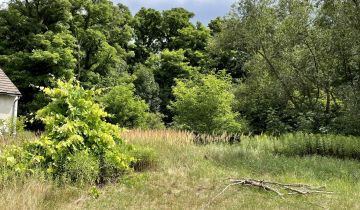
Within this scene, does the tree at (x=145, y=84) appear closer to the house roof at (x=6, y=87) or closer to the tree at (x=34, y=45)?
the tree at (x=34, y=45)

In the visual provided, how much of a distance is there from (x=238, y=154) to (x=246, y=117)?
15.0 m

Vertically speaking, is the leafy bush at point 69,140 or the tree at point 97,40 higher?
the tree at point 97,40

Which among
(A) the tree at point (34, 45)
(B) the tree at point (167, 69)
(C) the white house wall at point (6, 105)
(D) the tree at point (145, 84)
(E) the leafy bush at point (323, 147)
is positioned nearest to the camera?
(E) the leafy bush at point (323, 147)

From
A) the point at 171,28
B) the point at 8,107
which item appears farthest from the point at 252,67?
the point at 171,28

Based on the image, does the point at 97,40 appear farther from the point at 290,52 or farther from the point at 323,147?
the point at 323,147

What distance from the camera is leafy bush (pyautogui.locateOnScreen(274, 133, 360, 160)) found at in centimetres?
1278

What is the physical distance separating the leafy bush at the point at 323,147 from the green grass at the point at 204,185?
32.6 inches

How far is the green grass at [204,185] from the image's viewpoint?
6914mm

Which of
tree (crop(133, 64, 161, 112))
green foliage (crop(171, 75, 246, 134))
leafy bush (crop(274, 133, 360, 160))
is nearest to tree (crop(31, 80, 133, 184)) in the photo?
leafy bush (crop(274, 133, 360, 160))

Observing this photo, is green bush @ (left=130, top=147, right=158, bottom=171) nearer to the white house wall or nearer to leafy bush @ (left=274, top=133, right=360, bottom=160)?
leafy bush @ (left=274, top=133, right=360, bottom=160)

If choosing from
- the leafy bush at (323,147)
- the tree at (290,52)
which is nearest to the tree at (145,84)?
the tree at (290,52)

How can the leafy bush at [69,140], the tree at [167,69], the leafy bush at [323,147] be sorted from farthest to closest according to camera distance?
the tree at [167,69], the leafy bush at [323,147], the leafy bush at [69,140]

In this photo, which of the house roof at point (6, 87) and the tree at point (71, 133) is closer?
the tree at point (71, 133)

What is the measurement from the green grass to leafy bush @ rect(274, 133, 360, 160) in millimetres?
827
